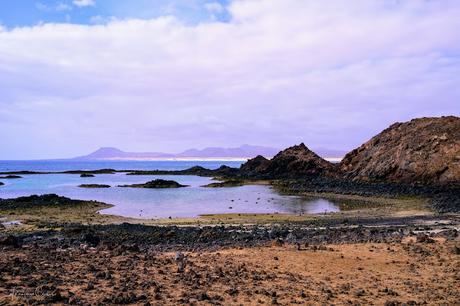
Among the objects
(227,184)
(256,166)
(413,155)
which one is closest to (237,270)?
(413,155)

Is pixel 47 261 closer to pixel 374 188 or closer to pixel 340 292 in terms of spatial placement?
pixel 340 292

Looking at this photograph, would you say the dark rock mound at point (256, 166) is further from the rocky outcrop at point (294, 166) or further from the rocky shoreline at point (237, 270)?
the rocky shoreline at point (237, 270)

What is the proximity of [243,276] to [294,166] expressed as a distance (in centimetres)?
7625

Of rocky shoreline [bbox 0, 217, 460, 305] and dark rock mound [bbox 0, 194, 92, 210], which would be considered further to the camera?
dark rock mound [bbox 0, 194, 92, 210]

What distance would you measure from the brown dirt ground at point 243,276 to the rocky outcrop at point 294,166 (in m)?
62.8

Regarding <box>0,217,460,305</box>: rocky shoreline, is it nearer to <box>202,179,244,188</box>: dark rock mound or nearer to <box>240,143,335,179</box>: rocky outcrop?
<box>202,179,244,188</box>: dark rock mound

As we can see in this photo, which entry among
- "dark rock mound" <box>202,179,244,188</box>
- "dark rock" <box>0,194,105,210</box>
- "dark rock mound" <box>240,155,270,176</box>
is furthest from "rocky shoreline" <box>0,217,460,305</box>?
"dark rock mound" <box>240,155,270,176</box>

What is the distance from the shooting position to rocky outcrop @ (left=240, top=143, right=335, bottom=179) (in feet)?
270

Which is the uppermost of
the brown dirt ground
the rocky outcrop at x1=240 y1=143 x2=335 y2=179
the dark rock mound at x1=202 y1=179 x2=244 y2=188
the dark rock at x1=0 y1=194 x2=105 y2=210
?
the rocky outcrop at x1=240 y1=143 x2=335 y2=179

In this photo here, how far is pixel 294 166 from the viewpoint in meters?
87.7

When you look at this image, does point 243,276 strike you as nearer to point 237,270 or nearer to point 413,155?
point 237,270

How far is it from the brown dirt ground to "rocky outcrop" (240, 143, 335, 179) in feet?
206

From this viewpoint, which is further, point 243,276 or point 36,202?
point 36,202

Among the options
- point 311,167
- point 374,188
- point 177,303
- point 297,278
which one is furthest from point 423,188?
point 177,303
